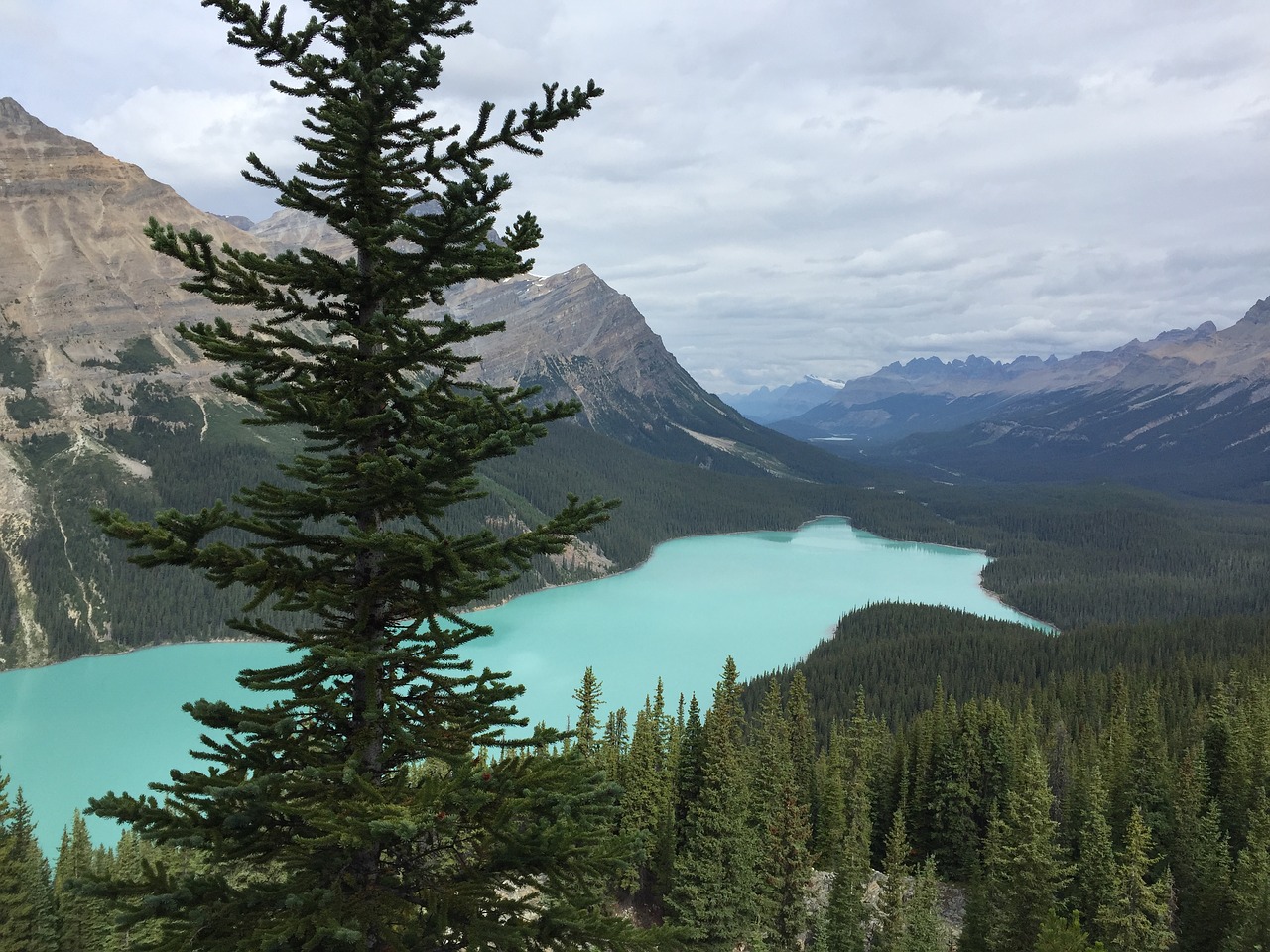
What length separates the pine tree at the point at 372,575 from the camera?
23.1ft

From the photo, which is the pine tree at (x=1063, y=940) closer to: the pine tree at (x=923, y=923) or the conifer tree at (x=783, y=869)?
the pine tree at (x=923, y=923)

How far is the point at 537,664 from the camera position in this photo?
120m

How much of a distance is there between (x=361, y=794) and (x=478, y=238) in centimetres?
522

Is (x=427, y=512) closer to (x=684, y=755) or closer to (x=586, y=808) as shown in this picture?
(x=586, y=808)

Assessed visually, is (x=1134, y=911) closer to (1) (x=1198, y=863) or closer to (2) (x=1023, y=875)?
(2) (x=1023, y=875)

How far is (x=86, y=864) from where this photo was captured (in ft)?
129

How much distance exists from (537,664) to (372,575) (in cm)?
11535

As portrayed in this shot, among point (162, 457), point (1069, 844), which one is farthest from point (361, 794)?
point (162, 457)

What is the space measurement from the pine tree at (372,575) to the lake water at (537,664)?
54737mm

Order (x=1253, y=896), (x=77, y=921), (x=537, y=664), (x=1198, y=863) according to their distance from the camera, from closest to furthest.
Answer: (x=1253, y=896)
(x=77, y=921)
(x=1198, y=863)
(x=537, y=664)

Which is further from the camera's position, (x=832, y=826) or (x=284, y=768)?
(x=832, y=826)

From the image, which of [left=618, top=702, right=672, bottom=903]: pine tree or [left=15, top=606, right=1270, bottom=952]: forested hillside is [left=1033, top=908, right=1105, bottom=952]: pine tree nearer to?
[left=15, top=606, right=1270, bottom=952]: forested hillside

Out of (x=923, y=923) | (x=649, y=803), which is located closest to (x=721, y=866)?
(x=649, y=803)

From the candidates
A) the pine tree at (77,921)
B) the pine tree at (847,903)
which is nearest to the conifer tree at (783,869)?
the pine tree at (847,903)
